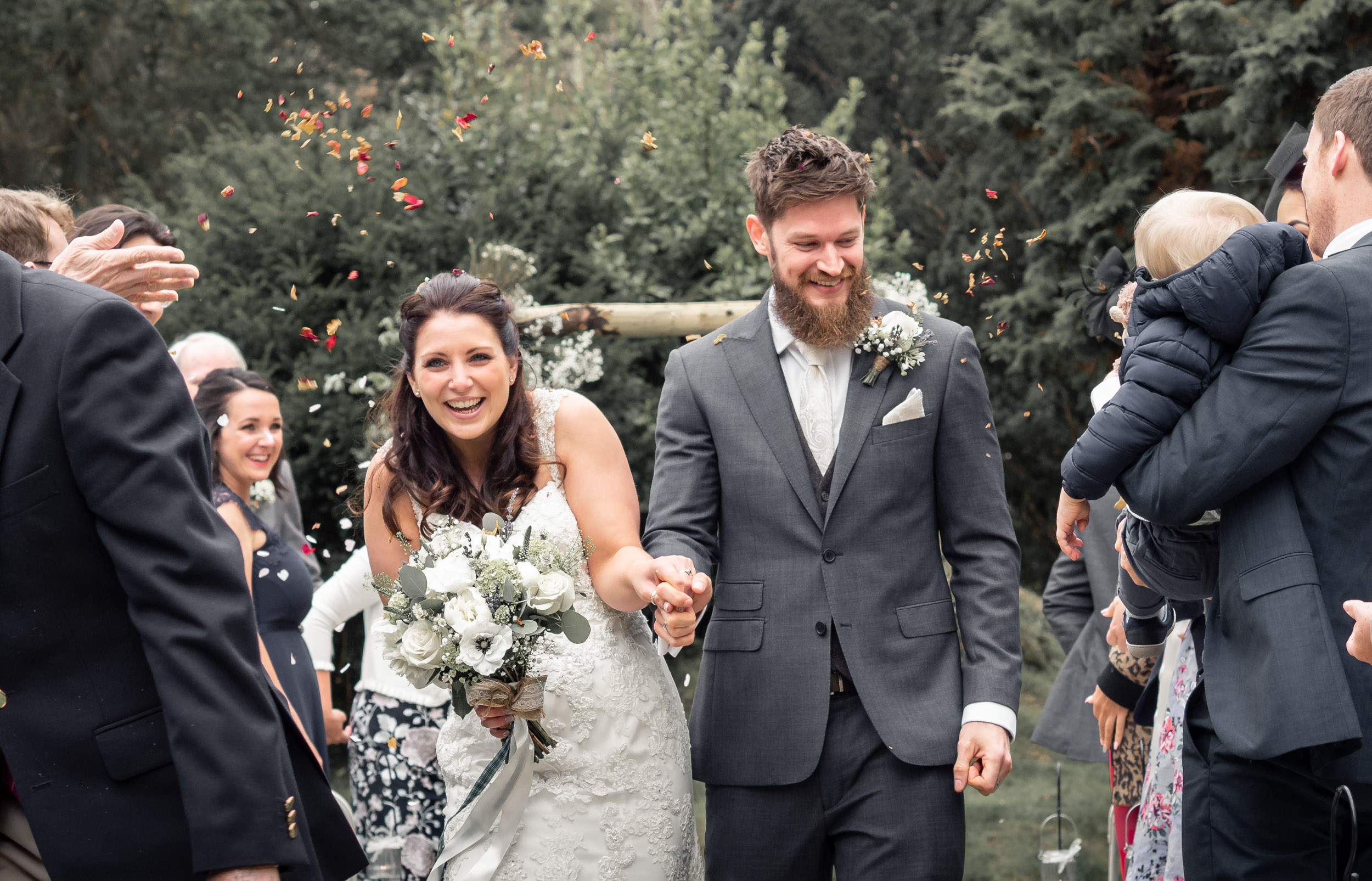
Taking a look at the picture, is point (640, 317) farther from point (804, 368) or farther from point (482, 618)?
point (482, 618)

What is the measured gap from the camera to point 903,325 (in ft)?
10.7

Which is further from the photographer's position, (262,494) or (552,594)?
(262,494)

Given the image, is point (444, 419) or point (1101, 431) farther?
point (444, 419)

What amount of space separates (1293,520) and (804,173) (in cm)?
147

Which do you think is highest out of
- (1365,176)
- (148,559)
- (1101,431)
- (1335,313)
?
(1365,176)

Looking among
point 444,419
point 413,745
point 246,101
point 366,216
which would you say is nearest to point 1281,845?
point 444,419

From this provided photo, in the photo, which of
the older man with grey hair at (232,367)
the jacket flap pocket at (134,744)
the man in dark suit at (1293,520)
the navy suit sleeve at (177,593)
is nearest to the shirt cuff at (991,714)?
the man in dark suit at (1293,520)

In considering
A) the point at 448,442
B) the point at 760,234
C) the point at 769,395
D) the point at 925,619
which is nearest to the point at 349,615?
the point at 448,442

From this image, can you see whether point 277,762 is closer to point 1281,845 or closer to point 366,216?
point 1281,845

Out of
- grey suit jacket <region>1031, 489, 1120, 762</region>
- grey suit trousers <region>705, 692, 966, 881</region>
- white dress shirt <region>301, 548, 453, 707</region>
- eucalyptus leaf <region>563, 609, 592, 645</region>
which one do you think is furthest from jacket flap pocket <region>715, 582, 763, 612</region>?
white dress shirt <region>301, 548, 453, 707</region>

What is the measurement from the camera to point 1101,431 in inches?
103

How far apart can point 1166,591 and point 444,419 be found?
6.37ft

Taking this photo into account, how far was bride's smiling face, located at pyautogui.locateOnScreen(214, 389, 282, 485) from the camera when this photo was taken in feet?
15.3

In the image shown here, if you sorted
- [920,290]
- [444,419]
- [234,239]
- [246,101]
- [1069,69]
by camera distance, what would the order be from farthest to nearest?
[246,101]
[1069,69]
[234,239]
[920,290]
[444,419]
